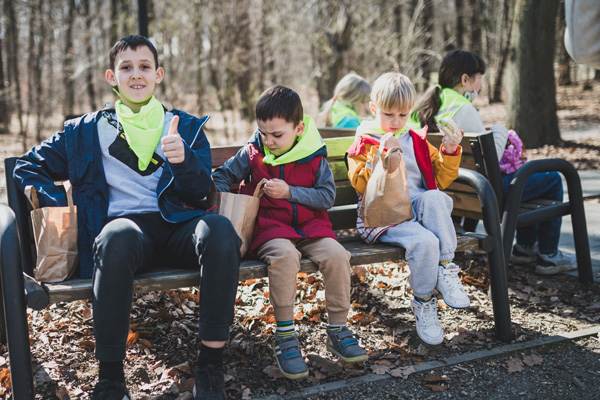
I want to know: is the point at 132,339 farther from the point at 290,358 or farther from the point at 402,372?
the point at 402,372

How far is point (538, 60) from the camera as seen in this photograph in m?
10.1

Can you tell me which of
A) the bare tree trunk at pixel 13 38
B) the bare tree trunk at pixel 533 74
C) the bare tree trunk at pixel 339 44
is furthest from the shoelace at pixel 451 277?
the bare tree trunk at pixel 13 38

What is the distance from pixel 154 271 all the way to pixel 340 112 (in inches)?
142

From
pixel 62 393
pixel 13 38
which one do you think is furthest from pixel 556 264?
pixel 13 38

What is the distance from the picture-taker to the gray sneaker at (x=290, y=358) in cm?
286

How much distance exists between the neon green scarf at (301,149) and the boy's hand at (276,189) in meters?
0.14

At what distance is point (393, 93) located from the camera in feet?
10.9

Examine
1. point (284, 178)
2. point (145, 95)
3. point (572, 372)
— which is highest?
point (145, 95)

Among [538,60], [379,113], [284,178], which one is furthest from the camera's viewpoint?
[538,60]

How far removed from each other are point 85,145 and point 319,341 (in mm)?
1610

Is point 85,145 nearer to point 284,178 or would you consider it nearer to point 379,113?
point 284,178

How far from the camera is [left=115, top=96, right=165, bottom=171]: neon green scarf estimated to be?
9.73ft

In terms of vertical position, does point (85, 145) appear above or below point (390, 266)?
above

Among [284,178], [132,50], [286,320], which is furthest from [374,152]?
[132,50]
